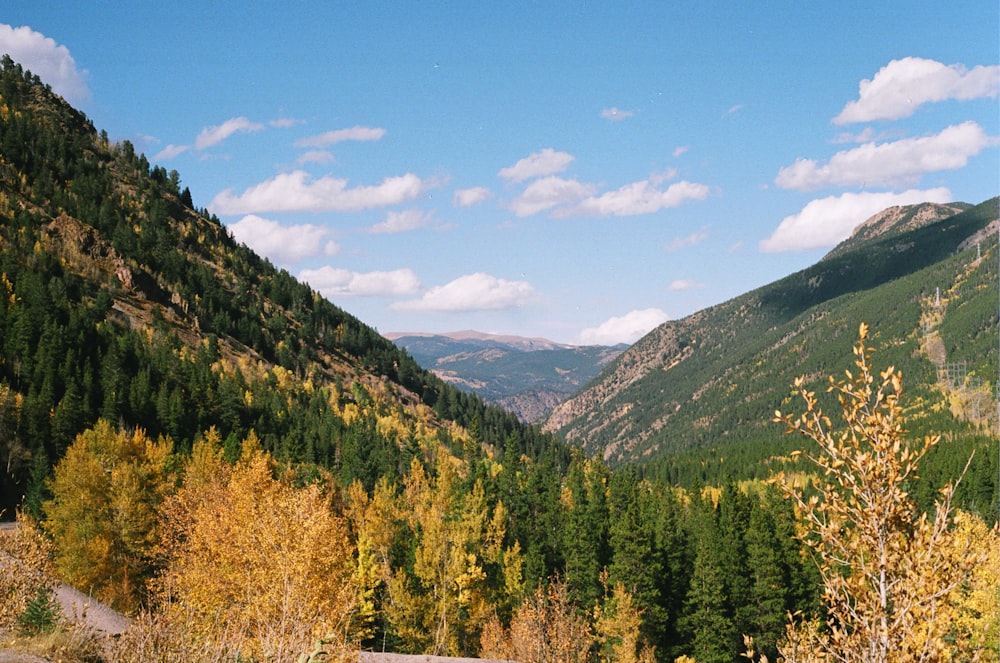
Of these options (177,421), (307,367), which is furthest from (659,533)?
(307,367)

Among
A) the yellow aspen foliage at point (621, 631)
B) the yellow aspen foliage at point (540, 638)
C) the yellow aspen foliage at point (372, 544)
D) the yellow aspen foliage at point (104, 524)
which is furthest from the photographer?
the yellow aspen foliage at point (372, 544)

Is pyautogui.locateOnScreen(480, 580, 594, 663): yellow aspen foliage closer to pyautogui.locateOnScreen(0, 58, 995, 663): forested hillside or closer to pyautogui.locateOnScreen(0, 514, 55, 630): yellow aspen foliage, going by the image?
pyautogui.locateOnScreen(0, 58, 995, 663): forested hillside

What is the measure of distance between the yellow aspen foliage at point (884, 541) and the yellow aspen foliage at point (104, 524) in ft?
147

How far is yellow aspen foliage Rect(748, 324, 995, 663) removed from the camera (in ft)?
Answer: 25.7

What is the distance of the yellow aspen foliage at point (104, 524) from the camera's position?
43.0 meters

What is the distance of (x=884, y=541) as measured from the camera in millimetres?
8297

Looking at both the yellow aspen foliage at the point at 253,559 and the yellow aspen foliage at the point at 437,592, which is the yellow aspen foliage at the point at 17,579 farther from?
the yellow aspen foliage at the point at 437,592

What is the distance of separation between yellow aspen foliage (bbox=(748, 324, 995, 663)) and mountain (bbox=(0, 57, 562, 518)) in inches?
2547

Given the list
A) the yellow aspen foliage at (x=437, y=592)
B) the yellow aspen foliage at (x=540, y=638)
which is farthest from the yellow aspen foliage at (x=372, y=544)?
the yellow aspen foliage at (x=540, y=638)

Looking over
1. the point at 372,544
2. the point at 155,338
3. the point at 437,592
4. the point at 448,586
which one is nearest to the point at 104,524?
the point at 372,544

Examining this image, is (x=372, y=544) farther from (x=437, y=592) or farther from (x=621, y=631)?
(x=621, y=631)

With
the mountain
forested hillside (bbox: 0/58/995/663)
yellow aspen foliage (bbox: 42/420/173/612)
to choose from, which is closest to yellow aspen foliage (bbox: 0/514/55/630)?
forested hillside (bbox: 0/58/995/663)

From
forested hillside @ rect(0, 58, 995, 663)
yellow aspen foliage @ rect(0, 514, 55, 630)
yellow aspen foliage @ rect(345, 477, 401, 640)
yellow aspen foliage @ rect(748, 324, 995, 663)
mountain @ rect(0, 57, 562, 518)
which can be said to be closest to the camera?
yellow aspen foliage @ rect(748, 324, 995, 663)

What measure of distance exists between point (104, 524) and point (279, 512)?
83.7 feet
